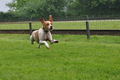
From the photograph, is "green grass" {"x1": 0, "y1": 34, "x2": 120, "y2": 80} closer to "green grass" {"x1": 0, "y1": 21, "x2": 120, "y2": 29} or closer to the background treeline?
"green grass" {"x1": 0, "y1": 21, "x2": 120, "y2": 29}

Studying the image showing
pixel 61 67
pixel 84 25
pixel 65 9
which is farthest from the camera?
pixel 65 9

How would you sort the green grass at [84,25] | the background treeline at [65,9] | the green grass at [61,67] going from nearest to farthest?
the green grass at [61,67]
the green grass at [84,25]
the background treeline at [65,9]

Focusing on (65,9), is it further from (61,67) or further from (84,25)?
(61,67)

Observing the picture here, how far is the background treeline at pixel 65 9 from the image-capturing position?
47094mm

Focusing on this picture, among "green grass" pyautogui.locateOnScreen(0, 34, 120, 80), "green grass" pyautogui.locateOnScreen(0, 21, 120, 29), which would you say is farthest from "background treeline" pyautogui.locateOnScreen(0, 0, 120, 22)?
"green grass" pyautogui.locateOnScreen(0, 34, 120, 80)

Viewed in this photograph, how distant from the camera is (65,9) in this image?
5488 cm

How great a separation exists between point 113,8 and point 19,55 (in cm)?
4366

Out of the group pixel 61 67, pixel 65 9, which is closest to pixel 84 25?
pixel 61 67

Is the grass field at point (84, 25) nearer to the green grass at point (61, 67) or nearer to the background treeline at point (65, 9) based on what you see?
the green grass at point (61, 67)

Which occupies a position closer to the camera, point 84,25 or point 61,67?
point 61,67

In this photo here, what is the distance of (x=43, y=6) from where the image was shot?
4859 centimetres

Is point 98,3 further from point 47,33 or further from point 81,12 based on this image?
point 47,33

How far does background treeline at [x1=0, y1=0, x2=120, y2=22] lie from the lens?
47.1 meters

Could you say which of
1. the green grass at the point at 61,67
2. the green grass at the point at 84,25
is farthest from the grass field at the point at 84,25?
the green grass at the point at 61,67
